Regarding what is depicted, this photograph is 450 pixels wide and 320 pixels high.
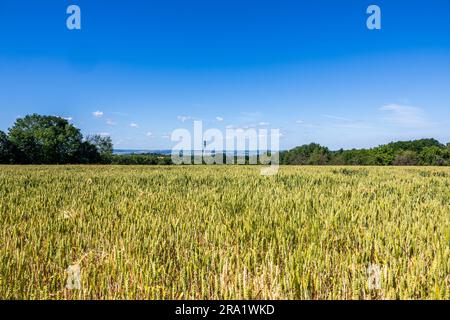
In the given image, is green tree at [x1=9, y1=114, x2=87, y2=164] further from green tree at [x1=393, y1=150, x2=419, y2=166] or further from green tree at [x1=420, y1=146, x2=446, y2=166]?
green tree at [x1=420, y1=146, x2=446, y2=166]

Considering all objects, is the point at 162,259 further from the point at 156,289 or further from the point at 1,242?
the point at 1,242

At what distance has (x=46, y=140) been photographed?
5697 centimetres

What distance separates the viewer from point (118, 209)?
14.7 feet

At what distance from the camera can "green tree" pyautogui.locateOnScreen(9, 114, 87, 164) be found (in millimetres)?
55156

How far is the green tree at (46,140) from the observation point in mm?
55156

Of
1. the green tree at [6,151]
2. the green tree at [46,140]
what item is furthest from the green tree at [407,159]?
the green tree at [6,151]

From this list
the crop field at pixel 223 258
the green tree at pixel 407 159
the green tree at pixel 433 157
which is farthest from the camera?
the green tree at pixel 407 159

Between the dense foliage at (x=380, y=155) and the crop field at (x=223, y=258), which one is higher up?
the dense foliage at (x=380, y=155)

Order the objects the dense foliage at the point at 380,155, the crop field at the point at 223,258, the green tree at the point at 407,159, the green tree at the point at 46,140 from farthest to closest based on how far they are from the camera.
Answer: the green tree at the point at 407,159
the dense foliage at the point at 380,155
the green tree at the point at 46,140
the crop field at the point at 223,258

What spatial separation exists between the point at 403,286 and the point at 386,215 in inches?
95.9

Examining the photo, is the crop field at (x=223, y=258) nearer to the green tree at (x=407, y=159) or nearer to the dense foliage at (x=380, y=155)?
the dense foliage at (x=380, y=155)

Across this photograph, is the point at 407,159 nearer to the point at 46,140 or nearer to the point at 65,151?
the point at 65,151
